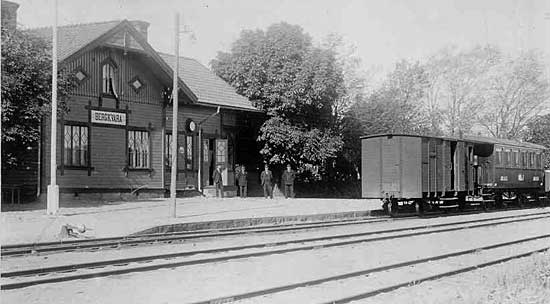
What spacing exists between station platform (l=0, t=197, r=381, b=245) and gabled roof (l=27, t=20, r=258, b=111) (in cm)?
508

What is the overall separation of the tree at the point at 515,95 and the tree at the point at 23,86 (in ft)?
120

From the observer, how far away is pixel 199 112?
28344mm

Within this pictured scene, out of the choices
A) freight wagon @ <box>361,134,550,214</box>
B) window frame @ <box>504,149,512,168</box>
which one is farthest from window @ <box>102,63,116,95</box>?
window frame @ <box>504,149,512,168</box>

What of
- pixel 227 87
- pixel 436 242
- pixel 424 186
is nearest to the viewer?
pixel 436 242

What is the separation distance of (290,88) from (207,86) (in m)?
4.14

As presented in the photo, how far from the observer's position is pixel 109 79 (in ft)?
78.7

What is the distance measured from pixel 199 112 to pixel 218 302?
21943mm

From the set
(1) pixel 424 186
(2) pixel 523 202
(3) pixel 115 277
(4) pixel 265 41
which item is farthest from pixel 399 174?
(4) pixel 265 41

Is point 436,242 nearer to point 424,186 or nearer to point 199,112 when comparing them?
point 424,186

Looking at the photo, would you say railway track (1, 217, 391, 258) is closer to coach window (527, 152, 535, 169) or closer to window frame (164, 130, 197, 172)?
window frame (164, 130, 197, 172)

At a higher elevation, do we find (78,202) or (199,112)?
(199,112)

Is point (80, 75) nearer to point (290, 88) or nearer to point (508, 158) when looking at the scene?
point (290, 88)

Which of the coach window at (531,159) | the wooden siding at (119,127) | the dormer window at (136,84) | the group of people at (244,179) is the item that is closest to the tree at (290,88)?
the group of people at (244,179)

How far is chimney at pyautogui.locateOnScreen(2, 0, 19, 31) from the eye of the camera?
17.0 m
